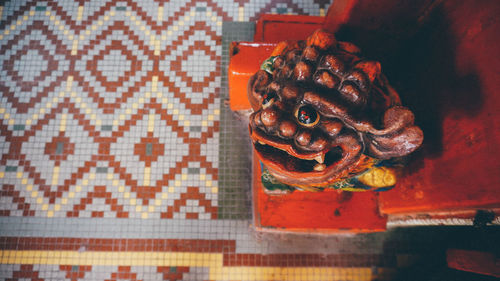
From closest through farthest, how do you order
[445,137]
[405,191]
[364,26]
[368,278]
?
[445,137] → [364,26] → [405,191] → [368,278]

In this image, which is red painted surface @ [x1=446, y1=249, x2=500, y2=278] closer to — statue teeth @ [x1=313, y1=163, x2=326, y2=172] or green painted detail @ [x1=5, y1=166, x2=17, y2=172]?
statue teeth @ [x1=313, y1=163, x2=326, y2=172]

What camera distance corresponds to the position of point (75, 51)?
9.87ft

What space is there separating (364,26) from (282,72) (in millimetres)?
970

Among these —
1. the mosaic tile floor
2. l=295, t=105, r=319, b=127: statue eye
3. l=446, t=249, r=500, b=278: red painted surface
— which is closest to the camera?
l=295, t=105, r=319, b=127: statue eye

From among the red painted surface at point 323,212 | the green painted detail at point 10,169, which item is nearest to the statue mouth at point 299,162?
the red painted surface at point 323,212

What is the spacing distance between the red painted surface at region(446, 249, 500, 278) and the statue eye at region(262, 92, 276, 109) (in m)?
1.54

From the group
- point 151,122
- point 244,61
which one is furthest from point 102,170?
point 244,61

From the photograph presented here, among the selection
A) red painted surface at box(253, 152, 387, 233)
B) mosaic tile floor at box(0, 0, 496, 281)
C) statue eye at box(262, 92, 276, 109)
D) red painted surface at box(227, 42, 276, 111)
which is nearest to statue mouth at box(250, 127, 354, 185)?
statue eye at box(262, 92, 276, 109)

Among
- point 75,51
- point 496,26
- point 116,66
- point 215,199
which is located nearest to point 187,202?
point 215,199

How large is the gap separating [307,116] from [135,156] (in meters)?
2.18

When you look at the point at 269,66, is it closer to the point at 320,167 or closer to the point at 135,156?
the point at 320,167

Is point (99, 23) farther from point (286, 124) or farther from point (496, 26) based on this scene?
point (496, 26)

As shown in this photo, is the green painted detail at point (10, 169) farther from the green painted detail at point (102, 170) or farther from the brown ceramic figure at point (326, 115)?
the brown ceramic figure at point (326, 115)

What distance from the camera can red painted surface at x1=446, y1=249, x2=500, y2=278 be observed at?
1544mm
